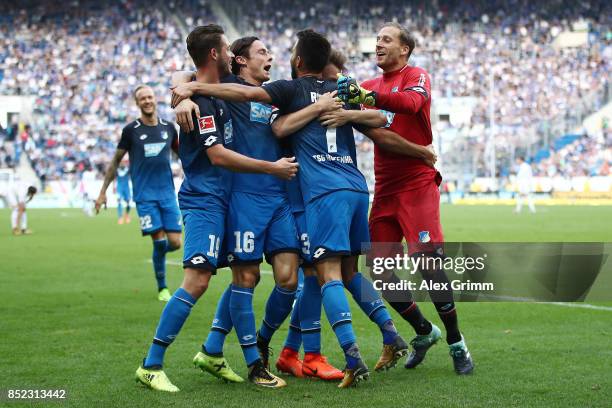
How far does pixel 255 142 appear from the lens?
6.08 m

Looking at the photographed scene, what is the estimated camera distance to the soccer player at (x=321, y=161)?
5758 mm

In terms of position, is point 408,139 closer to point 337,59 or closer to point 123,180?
point 337,59

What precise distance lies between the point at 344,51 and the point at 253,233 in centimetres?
4340

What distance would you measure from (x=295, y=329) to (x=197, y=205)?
121 centimetres

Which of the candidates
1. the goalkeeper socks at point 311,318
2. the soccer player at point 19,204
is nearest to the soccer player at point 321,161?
the goalkeeper socks at point 311,318

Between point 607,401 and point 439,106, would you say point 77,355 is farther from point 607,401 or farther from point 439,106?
point 439,106

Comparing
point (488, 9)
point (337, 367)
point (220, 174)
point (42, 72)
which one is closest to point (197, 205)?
point (220, 174)

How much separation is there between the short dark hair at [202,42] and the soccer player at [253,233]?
24 cm

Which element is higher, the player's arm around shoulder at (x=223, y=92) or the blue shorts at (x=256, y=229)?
the player's arm around shoulder at (x=223, y=92)

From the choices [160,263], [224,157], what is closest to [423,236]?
[224,157]

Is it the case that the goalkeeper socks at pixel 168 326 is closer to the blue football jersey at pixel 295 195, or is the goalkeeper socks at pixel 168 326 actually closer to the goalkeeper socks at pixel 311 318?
the goalkeeper socks at pixel 311 318

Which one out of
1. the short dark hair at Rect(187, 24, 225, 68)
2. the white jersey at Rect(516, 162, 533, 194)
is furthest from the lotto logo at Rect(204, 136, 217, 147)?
the white jersey at Rect(516, 162, 533, 194)

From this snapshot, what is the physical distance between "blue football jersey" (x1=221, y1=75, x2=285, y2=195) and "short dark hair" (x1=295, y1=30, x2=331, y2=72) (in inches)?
16.1

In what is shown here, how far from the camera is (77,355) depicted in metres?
6.94
